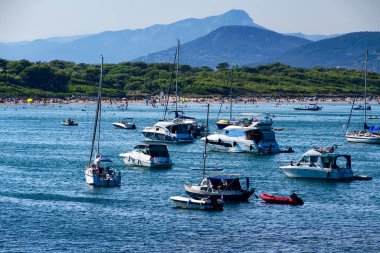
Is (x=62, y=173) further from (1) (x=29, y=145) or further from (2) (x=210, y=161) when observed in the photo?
(1) (x=29, y=145)

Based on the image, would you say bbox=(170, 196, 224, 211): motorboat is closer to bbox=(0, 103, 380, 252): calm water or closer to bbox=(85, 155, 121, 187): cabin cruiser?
bbox=(0, 103, 380, 252): calm water

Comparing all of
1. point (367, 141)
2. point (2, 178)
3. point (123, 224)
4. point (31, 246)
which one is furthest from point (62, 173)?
point (367, 141)

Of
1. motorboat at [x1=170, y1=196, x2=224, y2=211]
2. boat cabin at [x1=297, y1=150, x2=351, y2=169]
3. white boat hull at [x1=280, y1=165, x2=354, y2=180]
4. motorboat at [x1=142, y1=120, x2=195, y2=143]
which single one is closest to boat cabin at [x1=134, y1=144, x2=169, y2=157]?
white boat hull at [x1=280, y1=165, x2=354, y2=180]

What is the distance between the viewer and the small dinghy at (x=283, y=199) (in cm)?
7162

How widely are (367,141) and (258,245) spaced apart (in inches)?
2965

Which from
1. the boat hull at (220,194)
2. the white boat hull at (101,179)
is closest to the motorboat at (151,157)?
the white boat hull at (101,179)

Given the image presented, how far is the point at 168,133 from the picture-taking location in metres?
124

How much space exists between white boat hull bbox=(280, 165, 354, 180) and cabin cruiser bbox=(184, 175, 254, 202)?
15.4m

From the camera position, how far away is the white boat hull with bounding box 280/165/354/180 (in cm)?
8575

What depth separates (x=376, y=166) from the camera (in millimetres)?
100312

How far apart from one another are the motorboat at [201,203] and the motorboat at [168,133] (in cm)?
5508

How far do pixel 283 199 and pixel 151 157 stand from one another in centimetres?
2379

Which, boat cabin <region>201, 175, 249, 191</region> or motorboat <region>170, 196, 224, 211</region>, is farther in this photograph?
boat cabin <region>201, 175, 249, 191</region>

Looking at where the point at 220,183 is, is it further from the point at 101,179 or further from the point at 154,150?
the point at 154,150
